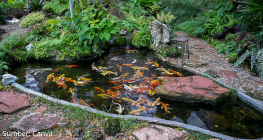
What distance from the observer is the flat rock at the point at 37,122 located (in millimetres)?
2620

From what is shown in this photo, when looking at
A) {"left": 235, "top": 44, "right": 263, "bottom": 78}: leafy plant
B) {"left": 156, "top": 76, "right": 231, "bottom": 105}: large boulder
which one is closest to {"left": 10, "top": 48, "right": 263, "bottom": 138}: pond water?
{"left": 156, "top": 76, "right": 231, "bottom": 105}: large boulder

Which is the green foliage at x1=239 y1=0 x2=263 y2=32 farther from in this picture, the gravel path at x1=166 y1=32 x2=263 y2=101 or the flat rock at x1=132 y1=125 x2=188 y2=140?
the flat rock at x1=132 y1=125 x2=188 y2=140

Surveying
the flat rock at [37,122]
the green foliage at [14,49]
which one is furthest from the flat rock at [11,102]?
the green foliage at [14,49]

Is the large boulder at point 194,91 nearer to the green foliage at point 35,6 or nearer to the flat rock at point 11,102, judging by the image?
the flat rock at point 11,102

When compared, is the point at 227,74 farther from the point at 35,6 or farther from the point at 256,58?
the point at 35,6

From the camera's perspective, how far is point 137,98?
3779mm

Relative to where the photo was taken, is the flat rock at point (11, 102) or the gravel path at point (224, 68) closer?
the flat rock at point (11, 102)

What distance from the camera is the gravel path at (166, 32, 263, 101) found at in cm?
395

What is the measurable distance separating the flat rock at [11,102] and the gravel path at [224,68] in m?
4.19

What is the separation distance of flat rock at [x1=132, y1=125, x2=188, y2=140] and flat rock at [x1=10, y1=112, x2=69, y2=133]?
125 cm

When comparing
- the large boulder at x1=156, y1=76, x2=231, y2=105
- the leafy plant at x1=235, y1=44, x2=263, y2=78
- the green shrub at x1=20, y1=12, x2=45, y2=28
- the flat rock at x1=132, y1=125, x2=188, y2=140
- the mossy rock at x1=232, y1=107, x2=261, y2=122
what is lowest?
the mossy rock at x1=232, y1=107, x2=261, y2=122

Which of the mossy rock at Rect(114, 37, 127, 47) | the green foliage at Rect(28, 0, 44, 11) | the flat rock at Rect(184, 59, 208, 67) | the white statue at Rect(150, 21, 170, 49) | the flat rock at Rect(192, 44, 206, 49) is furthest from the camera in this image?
the green foliage at Rect(28, 0, 44, 11)

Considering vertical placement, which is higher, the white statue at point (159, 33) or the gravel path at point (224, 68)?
the white statue at point (159, 33)

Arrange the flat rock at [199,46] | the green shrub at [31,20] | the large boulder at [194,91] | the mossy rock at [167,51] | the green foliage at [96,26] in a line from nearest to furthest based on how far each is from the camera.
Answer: the large boulder at [194,91], the green foliage at [96,26], the mossy rock at [167,51], the flat rock at [199,46], the green shrub at [31,20]
